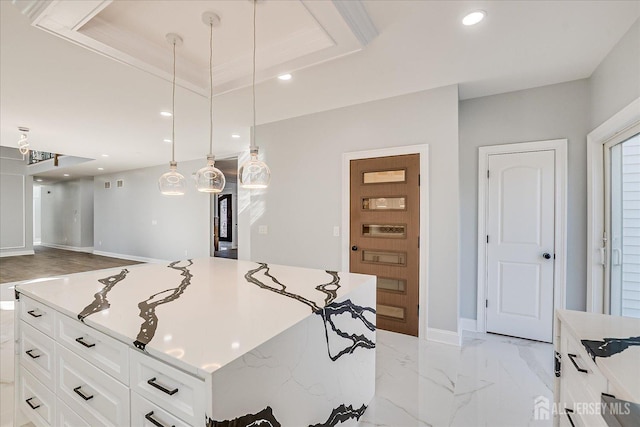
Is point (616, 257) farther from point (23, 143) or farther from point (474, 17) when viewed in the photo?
point (23, 143)

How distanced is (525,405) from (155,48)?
389cm

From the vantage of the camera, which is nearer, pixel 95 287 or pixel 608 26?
pixel 95 287

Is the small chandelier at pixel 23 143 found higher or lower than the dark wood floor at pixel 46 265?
higher

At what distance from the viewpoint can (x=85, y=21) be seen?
1.82 meters

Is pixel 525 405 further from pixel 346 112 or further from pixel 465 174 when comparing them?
pixel 346 112

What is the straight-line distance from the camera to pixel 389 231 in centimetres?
322

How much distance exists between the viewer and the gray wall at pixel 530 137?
9.19ft

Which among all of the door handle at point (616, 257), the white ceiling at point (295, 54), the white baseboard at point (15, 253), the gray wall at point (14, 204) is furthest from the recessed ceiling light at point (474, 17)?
the white baseboard at point (15, 253)

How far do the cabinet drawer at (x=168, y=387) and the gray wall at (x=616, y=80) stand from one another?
304 centimetres

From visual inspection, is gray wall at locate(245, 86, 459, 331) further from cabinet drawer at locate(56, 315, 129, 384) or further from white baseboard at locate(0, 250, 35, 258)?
white baseboard at locate(0, 250, 35, 258)

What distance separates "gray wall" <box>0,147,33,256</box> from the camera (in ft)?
27.1

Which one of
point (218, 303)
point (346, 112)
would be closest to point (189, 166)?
point (346, 112)

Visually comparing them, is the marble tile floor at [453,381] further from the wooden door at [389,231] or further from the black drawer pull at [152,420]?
the black drawer pull at [152,420]

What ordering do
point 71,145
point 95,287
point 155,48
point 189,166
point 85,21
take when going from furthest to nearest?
point 189,166, point 71,145, point 155,48, point 85,21, point 95,287
